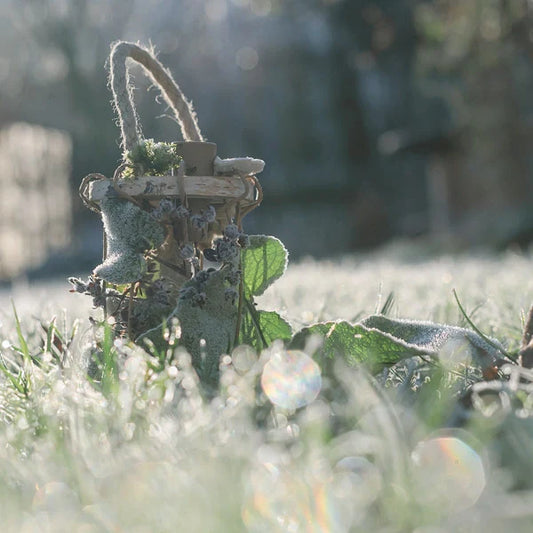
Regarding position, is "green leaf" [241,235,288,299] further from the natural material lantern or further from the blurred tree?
the blurred tree

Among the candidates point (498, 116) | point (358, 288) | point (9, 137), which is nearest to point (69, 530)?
point (358, 288)

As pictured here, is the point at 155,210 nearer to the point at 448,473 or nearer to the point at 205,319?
the point at 205,319

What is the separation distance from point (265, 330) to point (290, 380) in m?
0.29

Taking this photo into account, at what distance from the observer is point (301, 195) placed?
1516cm

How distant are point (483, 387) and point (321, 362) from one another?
0.30 metres

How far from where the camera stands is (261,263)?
1.28 meters

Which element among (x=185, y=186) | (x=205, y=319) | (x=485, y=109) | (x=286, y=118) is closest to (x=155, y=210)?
(x=185, y=186)

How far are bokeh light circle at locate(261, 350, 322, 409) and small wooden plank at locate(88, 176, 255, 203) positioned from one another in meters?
0.34

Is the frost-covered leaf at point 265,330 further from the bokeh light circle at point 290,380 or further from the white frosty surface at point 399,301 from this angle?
the bokeh light circle at point 290,380

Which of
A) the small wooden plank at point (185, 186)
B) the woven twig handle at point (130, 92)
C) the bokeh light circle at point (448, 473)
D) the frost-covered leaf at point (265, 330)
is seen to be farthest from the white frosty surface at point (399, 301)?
the bokeh light circle at point (448, 473)

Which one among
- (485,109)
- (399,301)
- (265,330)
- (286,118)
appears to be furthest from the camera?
(286,118)

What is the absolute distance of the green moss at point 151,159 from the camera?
1198 millimetres

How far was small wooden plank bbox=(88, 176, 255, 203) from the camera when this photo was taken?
116cm

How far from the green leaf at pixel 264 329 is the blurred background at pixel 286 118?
10.6 meters
